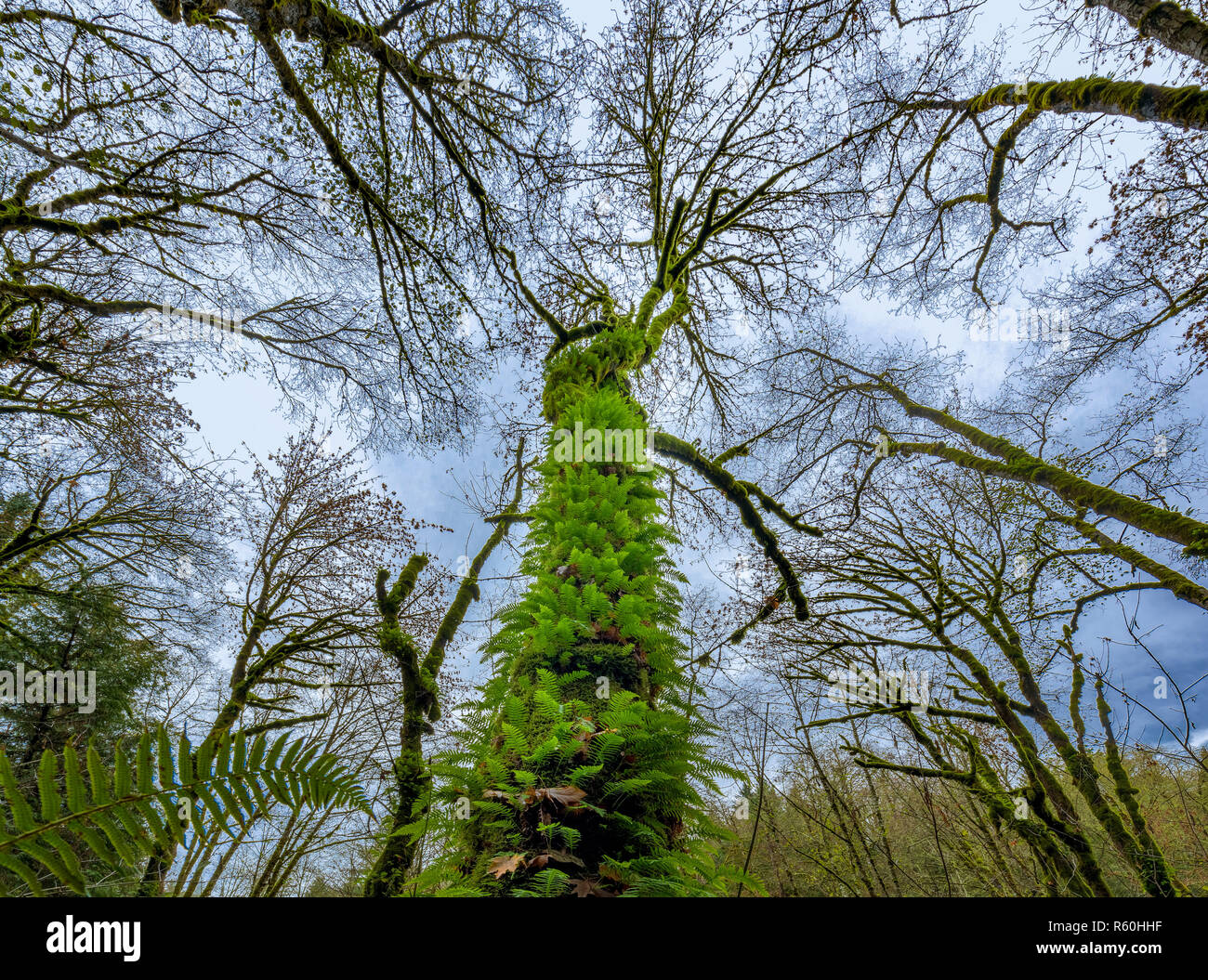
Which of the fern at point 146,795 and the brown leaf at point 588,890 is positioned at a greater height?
the fern at point 146,795

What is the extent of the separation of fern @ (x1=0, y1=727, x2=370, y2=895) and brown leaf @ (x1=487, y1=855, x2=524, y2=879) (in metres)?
0.70

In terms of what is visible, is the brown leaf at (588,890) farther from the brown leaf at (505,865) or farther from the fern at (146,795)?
the fern at (146,795)

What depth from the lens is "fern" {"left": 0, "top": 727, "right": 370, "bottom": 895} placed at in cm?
125

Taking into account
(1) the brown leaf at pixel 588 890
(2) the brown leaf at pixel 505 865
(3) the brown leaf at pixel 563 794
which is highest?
(3) the brown leaf at pixel 563 794

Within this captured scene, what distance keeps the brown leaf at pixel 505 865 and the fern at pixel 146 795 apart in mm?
697

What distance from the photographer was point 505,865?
1.52 metres

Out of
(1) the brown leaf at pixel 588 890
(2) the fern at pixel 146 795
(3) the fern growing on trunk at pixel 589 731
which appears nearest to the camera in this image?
(2) the fern at pixel 146 795

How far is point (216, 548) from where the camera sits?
743 cm

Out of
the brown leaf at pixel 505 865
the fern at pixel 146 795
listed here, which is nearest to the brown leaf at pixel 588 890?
the brown leaf at pixel 505 865

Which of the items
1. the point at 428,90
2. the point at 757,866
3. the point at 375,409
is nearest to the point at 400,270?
the point at 428,90

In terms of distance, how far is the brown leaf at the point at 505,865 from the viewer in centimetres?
149

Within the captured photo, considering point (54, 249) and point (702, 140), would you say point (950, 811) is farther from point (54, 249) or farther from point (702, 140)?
point (54, 249)

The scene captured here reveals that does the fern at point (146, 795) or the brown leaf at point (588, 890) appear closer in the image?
the fern at point (146, 795)

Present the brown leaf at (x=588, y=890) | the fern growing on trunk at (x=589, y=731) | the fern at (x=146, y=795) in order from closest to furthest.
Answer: the fern at (x=146, y=795)
the brown leaf at (x=588, y=890)
the fern growing on trunk at (x=589, y=731)
